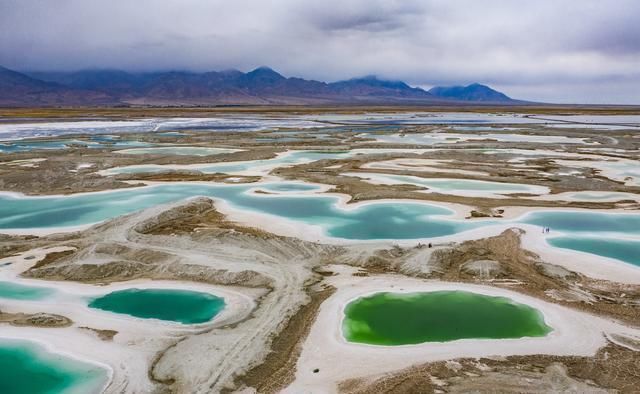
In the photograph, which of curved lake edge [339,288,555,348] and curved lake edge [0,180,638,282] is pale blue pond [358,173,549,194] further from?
curved lake edge [339,288,555,348]

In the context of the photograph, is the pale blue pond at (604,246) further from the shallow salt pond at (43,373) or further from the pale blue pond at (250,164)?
the pale blue pond at (250,164)

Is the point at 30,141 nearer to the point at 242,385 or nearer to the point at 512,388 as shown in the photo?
the point at 242,385

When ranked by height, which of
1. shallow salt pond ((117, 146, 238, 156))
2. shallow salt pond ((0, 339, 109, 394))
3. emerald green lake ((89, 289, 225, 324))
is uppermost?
shallow salt pond ((117, 146, 238, 156))

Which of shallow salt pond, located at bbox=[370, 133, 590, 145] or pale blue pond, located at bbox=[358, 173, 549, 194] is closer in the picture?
pale blue pond, located at bbox=[358, 173, 549, 194]

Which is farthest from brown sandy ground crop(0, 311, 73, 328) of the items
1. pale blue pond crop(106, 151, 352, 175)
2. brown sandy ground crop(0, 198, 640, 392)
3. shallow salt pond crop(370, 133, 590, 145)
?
shallow salt pond crop(370, 133, 590, 145)

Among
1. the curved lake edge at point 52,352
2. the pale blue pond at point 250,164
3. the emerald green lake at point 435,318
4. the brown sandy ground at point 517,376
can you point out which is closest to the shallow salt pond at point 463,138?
the pale blue pond at point 250,164

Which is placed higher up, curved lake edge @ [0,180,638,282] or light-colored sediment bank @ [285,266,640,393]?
curved lake edge @ [0,180,638,282]
